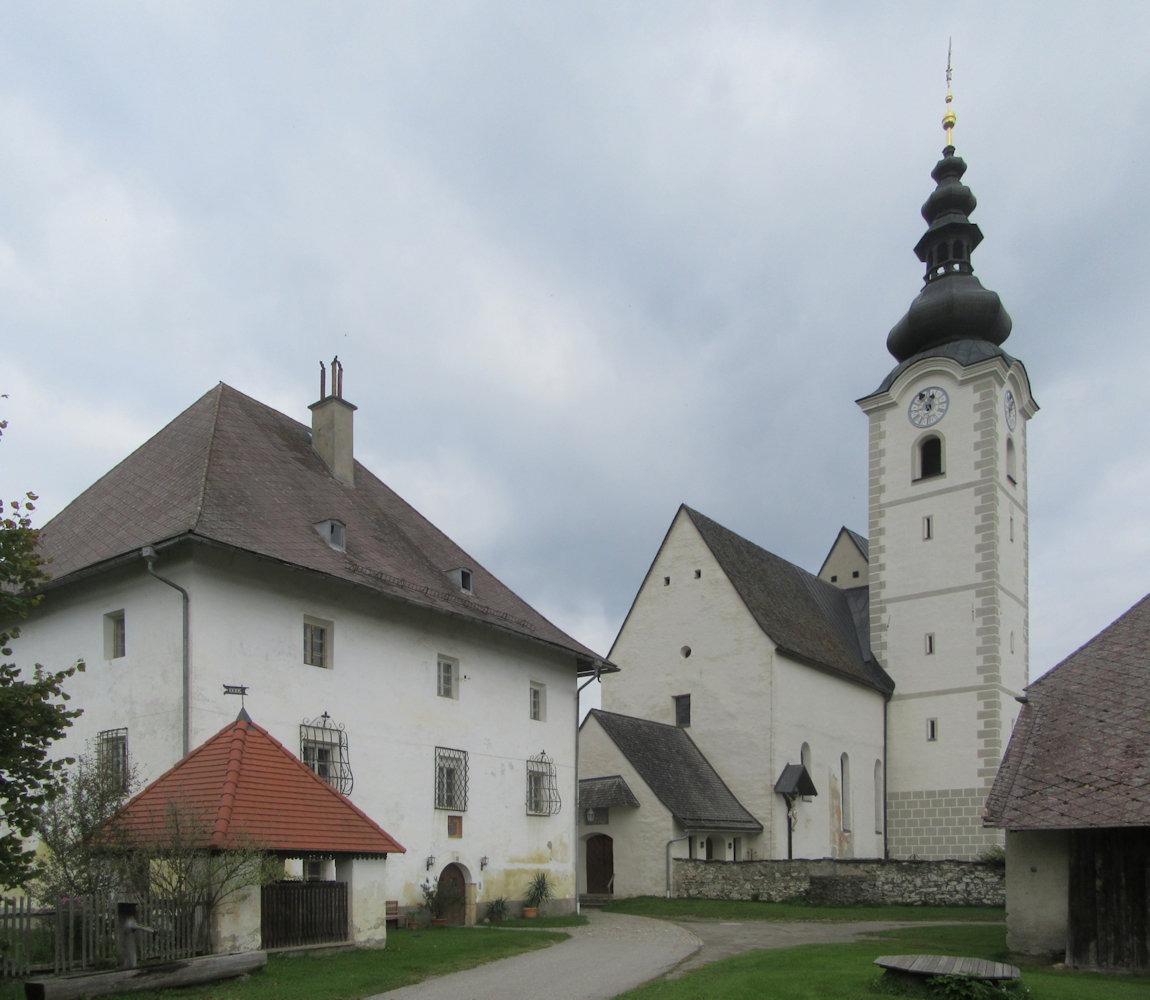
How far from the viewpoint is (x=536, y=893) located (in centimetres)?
2367

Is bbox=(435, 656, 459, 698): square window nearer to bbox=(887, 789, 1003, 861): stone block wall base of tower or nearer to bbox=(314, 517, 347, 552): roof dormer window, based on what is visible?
bbox=(314, 517, 347, 552): roof dormer window

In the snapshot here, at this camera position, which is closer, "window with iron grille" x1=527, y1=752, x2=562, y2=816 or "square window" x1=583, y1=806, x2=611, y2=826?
"window with iron grille" x1=527, y1=752, x2=562, y2=816

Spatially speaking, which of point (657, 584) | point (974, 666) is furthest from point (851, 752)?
point (657, 584)

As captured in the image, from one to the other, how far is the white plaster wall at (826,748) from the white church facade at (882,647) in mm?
79

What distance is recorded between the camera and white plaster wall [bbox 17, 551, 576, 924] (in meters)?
17.7

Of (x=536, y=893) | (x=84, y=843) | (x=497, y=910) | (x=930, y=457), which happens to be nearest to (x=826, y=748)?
(x=930, y=457)

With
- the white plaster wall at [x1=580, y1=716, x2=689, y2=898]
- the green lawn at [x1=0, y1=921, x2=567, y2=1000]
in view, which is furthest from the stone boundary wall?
the green lawn at [x1=0, y1=921, x2=567, y2=1000]

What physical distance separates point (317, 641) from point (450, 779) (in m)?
4.28

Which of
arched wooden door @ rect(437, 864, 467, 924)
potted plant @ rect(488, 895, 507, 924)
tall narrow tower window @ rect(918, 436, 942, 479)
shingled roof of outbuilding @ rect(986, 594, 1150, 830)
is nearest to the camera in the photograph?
shingled roof of outbuilding @ rect(986, 594, 1150, 830)

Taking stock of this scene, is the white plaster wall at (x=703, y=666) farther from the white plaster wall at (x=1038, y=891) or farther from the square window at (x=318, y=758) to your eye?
the square window at (x=318, y=758)

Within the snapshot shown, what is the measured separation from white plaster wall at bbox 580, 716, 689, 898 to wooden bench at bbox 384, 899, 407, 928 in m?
10.4

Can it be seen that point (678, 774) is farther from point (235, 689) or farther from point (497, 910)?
point (235, 689)

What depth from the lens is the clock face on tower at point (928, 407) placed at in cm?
3928

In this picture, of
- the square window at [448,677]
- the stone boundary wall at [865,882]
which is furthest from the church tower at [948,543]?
the square window at [448,677]
